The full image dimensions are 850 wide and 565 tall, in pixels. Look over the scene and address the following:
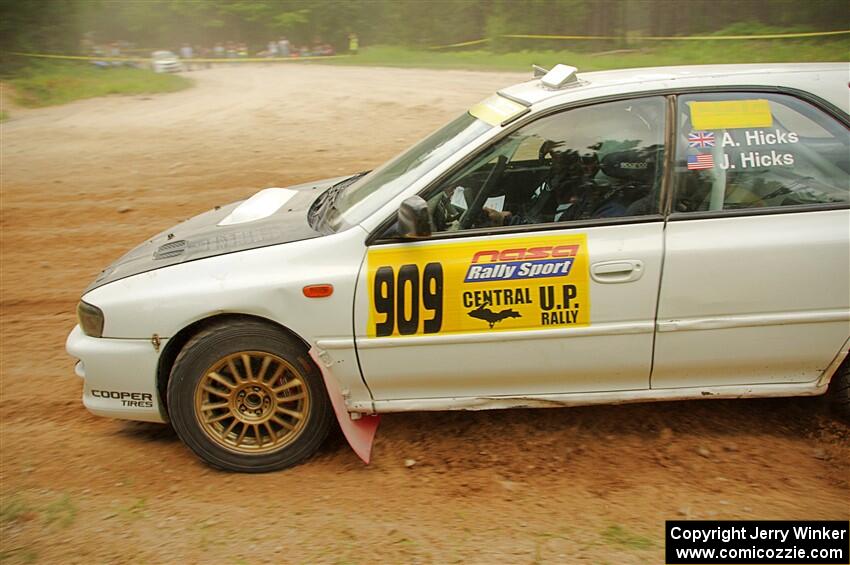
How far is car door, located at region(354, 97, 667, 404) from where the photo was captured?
11.6ft

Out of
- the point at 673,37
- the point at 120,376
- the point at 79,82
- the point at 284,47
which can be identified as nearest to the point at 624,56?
the point at 673,37

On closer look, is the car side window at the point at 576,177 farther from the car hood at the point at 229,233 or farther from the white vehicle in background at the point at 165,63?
the white vehicle in background at the point at 165,63

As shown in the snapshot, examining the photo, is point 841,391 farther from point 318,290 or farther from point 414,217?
point 318,290

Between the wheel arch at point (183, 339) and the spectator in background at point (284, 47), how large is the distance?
29.1 m

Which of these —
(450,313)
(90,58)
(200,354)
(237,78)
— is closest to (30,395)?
(200,354)

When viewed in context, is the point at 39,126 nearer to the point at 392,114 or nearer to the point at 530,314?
the point at 392,114

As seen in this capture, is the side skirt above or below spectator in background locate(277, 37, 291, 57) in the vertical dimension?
below

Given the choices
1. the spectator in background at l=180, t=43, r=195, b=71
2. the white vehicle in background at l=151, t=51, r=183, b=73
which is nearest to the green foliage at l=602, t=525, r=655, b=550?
the white vehicle in background at l=151, t=51, r=183, b=73

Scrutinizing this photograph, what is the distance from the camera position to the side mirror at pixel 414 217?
3.45 metres

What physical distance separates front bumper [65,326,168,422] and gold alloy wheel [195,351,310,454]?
0.86 ft

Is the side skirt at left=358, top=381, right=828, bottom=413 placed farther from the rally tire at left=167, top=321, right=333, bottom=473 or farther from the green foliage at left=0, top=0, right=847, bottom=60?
the green foliage at left=0, top=0, right=847, bottom=60

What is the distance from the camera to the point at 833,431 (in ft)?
12.9

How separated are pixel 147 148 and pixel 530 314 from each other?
34.0 ft

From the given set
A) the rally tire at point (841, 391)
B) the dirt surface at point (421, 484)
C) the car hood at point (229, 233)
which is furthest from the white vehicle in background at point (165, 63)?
the rally tire at point (841, 391)
